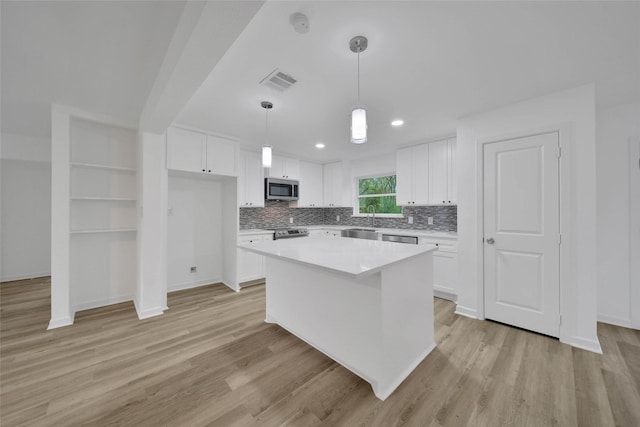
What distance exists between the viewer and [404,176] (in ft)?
13.6

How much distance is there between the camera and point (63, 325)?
267 centimetres

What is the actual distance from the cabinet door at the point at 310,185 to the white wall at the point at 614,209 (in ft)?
14.1

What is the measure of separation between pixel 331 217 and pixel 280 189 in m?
1.72

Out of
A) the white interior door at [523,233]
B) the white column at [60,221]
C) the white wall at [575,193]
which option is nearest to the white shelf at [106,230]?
the white column at [60,221]

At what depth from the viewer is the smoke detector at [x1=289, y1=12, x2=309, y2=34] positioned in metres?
1.40

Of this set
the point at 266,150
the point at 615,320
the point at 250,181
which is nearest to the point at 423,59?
the point at 266,150

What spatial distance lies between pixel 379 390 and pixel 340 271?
40.2 inches

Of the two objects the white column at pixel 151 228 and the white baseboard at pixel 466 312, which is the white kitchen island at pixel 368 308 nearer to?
the white baseboard at pixel 466 312

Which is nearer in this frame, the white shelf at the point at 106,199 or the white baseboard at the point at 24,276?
the white shelf at the point at 106,199

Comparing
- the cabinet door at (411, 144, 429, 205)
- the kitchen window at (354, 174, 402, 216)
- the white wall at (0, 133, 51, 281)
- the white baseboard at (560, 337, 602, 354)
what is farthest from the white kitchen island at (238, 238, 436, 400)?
the white wall at (0, 133, 51, 281)

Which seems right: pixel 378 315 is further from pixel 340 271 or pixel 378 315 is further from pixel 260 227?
pixel 260 227

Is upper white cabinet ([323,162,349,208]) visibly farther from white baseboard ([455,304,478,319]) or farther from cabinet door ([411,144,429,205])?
white baseboard ([455,304,478,319])

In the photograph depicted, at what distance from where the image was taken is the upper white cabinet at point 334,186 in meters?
5.27

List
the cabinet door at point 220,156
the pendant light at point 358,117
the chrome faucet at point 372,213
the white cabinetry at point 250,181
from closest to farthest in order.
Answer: the pendant light at point 358,117, the cabinet door at point 220,156, the white cabinetry at point 250,181, the chrome faucet at point 372,213
